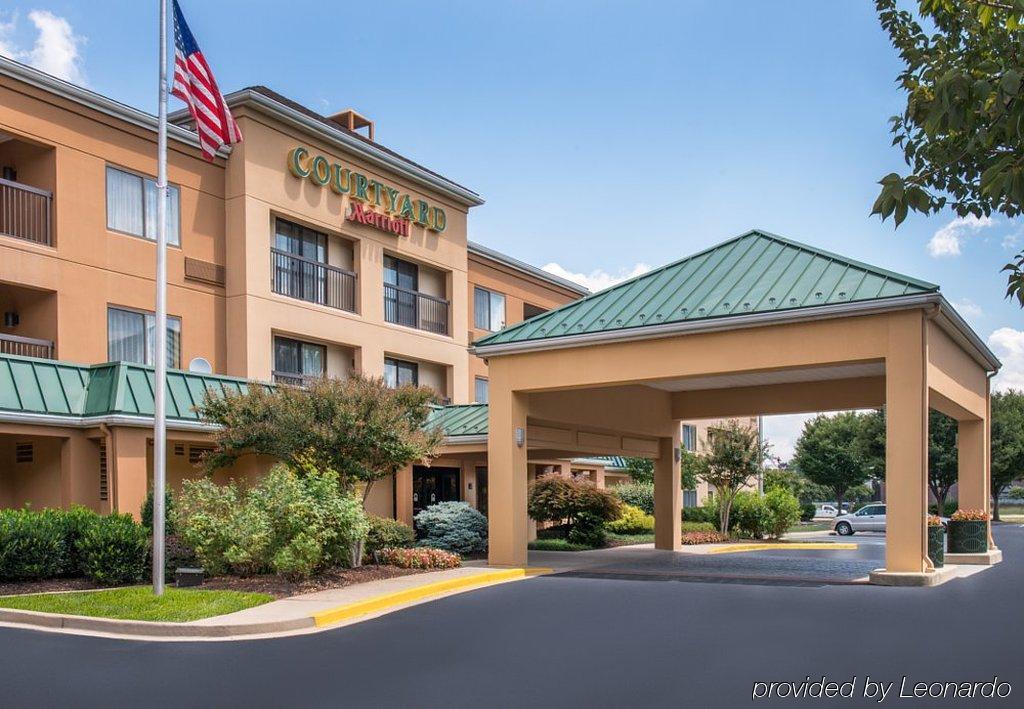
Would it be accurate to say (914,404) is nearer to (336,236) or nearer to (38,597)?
(38,597)

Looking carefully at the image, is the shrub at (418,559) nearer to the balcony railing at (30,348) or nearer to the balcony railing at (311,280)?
the balcony railing at (30,348)

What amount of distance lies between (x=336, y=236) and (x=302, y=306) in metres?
3.10

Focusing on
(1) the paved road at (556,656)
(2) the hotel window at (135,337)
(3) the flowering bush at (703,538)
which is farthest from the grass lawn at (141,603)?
(3) the flowering bush at (703,538)

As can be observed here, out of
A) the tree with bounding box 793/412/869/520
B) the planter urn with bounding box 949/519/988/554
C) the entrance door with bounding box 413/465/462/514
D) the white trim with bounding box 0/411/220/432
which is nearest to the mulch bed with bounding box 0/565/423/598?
the white trim with bounding box 0/411/220/432

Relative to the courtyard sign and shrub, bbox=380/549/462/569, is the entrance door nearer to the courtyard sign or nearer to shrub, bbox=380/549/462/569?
the courtyard sign

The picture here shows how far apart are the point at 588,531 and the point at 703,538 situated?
545cm

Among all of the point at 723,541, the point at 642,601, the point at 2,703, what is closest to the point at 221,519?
the point at 642,601

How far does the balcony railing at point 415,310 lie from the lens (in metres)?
32.5

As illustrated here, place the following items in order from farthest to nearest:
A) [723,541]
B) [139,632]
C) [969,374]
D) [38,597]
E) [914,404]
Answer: [723,541]
[969,374]
[914,404]
[38,597]
[139,632]

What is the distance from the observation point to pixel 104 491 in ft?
65.6

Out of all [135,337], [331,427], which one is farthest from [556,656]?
[135,337]

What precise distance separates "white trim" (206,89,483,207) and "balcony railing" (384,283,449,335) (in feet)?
11.8

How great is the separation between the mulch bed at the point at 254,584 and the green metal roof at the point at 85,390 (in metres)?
3.50

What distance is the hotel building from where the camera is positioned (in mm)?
20219
